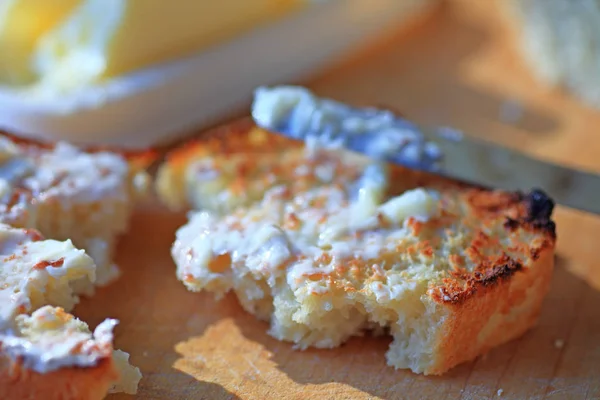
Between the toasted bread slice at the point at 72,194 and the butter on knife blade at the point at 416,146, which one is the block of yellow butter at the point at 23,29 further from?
the butter on knife blade at the point at 416,146

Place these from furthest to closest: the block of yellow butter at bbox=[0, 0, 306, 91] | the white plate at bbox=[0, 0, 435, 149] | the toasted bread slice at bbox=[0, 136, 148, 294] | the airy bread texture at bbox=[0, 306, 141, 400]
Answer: the block of yellow butter at bbox=[0, 0, 306, 91] < the white plate at bbox=[0, 0, 435, 149] < the toasted bread slice at bbox=[0, 136, 148, 294] < the airy bread texture at bbox=[0, 306, 141, 400]

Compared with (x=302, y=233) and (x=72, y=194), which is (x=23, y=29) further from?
(x=302, y=233)

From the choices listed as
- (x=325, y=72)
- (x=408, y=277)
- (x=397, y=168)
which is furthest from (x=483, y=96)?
(x=408, y=277)

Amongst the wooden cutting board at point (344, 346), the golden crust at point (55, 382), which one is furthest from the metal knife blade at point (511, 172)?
the golden crust at point (55, 382)

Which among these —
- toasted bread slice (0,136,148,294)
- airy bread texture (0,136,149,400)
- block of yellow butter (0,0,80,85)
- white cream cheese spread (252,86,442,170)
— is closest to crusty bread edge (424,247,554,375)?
white cream cheese spread (252,86,442,170)

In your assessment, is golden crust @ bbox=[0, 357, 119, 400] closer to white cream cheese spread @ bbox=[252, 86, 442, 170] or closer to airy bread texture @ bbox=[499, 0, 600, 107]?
white cream cheese spread @ bbox=[252, 86, 442, 170]

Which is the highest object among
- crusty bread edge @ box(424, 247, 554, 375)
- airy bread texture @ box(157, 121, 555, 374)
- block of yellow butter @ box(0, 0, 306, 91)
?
block of yellow butter @ box(0, 0, 306, 91)

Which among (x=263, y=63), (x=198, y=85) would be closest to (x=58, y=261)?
(x=198, y=85)

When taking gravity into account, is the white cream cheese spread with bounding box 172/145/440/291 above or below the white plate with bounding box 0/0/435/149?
below
